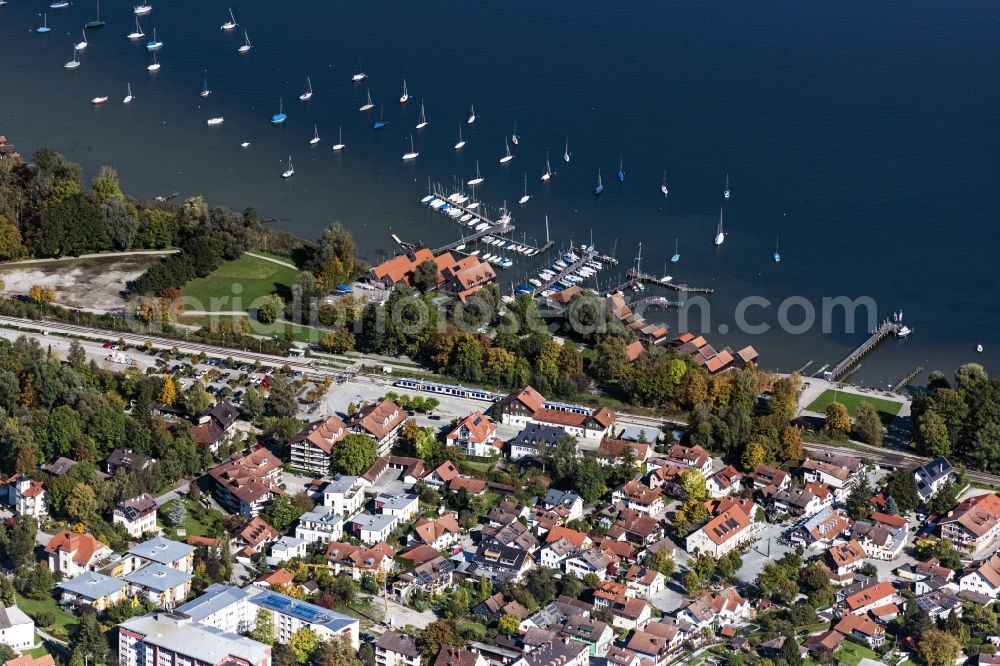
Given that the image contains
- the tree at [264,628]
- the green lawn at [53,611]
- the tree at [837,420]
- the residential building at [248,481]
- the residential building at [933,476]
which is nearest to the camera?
the tree at [264,628]

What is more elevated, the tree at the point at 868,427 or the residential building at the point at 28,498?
the tree at the point at 868,427

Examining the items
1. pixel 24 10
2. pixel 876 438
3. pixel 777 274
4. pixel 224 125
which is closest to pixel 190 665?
pixel 876 438

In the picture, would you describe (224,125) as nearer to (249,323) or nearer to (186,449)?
(249,323)

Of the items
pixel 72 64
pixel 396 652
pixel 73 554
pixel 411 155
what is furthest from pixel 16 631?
pixel 72 64

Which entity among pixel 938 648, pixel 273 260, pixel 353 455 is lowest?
pixel 938 648

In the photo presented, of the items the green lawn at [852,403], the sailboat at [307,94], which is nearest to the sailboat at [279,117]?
the sailboat at [307,94]

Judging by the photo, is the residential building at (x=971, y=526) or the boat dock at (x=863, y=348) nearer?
the residential building at (x=971, y=526)

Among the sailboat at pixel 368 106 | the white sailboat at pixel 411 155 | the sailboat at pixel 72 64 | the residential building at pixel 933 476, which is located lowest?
the residential building at pixel 933 476

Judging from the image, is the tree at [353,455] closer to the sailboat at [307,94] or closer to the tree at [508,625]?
the tree at [508,625]

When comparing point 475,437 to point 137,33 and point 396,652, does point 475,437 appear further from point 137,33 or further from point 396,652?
point 137,33
